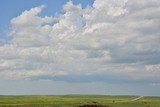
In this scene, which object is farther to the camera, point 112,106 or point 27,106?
point 112,106

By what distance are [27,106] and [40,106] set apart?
5.45m

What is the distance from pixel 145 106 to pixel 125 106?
29.4 ft

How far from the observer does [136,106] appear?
608ft

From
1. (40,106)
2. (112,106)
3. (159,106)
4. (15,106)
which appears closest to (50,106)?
(40,106)

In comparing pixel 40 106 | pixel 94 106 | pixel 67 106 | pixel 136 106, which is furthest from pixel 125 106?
pixel 40 106

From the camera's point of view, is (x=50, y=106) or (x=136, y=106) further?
(x=136, y=106)

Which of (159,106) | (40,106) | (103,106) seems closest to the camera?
(40,106)

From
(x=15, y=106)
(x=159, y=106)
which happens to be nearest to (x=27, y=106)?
(x=15, y=106)

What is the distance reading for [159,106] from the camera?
19575 cm

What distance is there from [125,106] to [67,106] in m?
29.5

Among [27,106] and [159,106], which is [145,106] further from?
[27,106]

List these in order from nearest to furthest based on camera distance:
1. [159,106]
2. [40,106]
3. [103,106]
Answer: [40,106]
[103,106]
[159,106]

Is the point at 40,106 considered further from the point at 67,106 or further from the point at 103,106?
the point at 103,106

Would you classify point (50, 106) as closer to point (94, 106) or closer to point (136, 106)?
point (94, 106)
